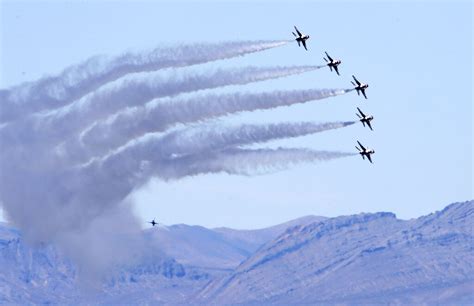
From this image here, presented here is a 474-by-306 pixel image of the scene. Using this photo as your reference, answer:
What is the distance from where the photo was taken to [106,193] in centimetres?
13225

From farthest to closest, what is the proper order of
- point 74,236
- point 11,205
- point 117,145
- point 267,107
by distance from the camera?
point 74,236 < point 11,205 < point 117,145 < point 267,107

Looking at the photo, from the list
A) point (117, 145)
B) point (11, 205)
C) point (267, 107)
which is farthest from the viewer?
point (11, 205)

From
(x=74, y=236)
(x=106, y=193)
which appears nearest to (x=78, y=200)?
(x=106, y=193)

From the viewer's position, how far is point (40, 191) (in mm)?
137000

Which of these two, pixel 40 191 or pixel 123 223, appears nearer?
pixel 40 191

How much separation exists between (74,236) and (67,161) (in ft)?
134

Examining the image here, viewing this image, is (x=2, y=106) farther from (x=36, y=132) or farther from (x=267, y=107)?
(x=267, y=107)

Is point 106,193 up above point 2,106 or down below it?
below

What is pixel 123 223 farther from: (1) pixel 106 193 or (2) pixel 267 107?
(2) pixel 267 107

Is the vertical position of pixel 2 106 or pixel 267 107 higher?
pixel 2 106

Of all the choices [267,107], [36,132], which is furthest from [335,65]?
[36,132]

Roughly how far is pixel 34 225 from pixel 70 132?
11867mm

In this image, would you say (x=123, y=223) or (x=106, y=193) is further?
(x=123, y=223)

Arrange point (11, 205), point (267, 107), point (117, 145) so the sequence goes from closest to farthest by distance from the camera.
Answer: point (267, 107) → point (117, 145) → point (11, 205)
